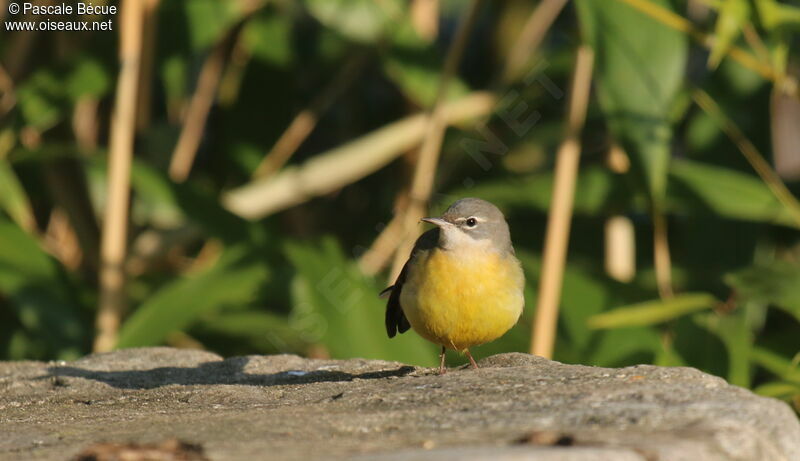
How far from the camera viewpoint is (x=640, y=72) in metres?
4.70

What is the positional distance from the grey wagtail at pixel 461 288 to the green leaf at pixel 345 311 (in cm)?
90

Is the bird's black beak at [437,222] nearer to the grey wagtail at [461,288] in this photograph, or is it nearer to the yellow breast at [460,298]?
the grey wagtail at [461,288]

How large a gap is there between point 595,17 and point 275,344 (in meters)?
2.34

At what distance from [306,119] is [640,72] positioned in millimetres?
2076

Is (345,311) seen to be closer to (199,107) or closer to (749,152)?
(199,107)

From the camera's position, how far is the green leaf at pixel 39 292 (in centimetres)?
548

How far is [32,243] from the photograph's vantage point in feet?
17.9

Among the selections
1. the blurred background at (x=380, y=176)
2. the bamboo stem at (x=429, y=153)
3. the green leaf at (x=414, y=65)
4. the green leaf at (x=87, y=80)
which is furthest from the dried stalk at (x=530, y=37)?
the green leaf at (x=87, y=80)

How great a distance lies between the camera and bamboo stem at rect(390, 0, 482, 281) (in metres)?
5.30

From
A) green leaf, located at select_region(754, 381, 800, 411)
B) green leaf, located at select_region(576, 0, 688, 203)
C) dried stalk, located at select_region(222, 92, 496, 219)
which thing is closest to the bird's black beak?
green leaf, located at select_region(576, 0, 688, 203)

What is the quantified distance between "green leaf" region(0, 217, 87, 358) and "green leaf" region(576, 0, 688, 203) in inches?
105

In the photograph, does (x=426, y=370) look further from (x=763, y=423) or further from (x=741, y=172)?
(x=741, y=172)

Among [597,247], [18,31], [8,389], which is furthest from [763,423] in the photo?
[18,31]

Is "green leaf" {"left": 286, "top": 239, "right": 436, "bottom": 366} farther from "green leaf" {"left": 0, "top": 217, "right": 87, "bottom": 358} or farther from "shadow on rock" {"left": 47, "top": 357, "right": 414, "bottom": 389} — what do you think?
"shadow on rock" {"left": 47, "top": 357, "right": 414, "bottom": 389}
